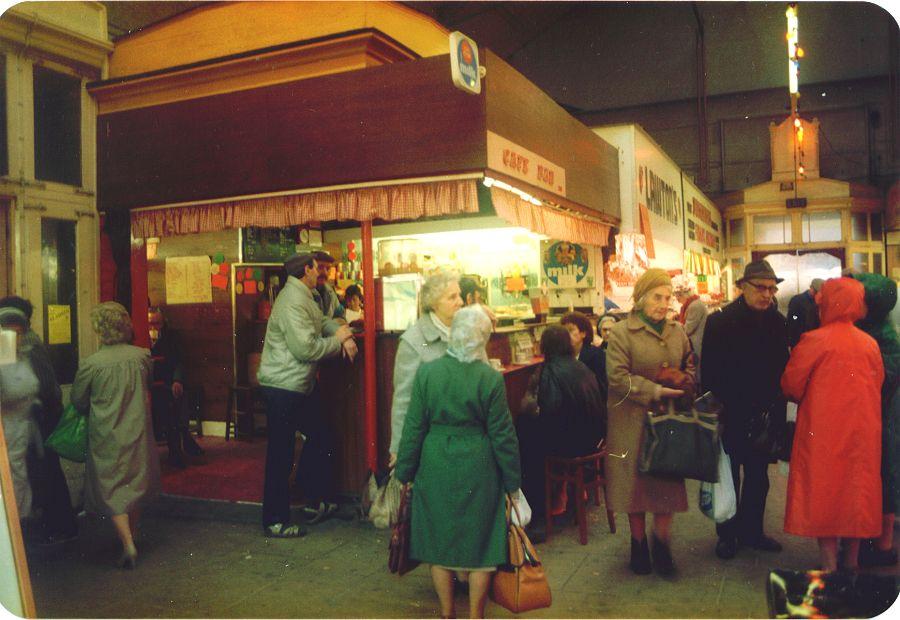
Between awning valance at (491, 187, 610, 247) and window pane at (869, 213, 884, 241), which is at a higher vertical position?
window pane at (869, 213, 884, 241)

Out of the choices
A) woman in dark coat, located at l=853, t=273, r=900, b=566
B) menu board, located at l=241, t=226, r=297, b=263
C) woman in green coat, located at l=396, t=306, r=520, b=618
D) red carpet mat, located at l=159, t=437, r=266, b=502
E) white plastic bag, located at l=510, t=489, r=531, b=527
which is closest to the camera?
woman in green coat, located at l=396, t=306, r=520, b=618

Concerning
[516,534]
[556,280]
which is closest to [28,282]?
[516,534]

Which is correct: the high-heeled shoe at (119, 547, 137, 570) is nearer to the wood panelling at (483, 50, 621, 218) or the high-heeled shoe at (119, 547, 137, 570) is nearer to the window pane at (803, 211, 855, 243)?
the wood panelling at (483, 50, 621, 218)

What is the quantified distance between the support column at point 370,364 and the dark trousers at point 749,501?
2.94m

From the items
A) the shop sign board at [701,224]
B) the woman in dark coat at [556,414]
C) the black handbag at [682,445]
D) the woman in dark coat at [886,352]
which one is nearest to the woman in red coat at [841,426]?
the woman in dark coat at [886,352]

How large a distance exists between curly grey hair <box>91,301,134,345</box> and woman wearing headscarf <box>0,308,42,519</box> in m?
0.61

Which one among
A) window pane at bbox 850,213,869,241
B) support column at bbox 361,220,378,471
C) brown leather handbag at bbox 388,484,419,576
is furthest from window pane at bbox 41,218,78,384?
window pane at bbox 850,213,869,241

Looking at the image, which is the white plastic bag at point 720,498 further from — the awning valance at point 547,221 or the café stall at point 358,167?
the awning valance at point 547,221

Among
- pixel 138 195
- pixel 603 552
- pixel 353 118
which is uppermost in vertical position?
pixel 353 118

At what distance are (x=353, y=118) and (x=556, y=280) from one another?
16.0ft

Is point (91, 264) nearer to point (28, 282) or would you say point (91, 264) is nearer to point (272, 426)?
point (28, 282)

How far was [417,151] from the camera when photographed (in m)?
6.44

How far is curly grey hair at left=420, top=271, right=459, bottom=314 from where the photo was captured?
200 inches

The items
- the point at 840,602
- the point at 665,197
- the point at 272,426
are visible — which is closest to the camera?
the point at 840,602
